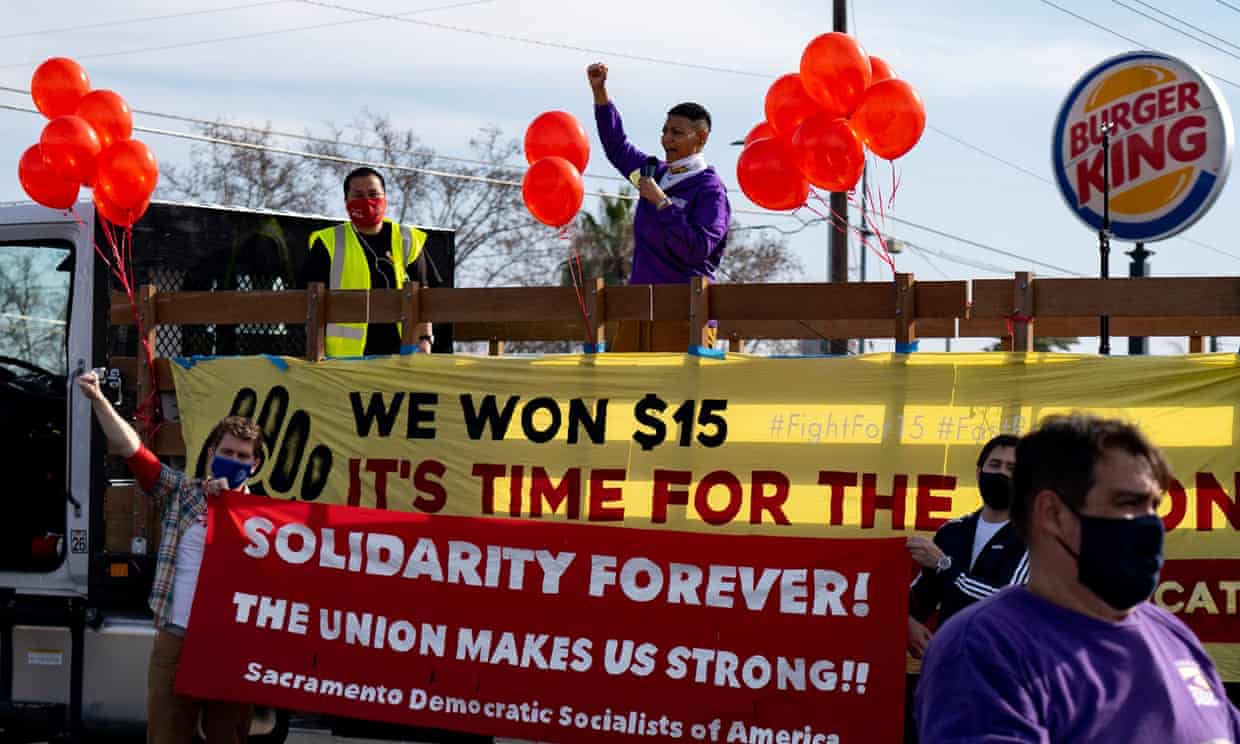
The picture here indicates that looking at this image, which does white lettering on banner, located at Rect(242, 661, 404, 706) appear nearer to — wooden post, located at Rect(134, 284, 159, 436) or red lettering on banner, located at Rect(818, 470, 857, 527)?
wooden post, located at Rect(134, 284, 159, 436)

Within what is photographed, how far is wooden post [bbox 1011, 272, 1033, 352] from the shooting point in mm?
5668

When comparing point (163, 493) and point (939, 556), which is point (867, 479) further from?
point (163, 493)

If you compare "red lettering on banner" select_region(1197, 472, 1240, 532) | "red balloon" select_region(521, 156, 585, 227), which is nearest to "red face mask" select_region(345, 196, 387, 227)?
"red balloon" select_region(521, 156, 585, 227)

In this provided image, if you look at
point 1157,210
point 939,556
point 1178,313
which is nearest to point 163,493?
point 939,556

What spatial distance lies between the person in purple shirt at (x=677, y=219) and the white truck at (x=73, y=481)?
210 centimetres

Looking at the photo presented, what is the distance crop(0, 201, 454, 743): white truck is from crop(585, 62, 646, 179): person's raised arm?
186 centimetres

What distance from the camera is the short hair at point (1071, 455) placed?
106 inches

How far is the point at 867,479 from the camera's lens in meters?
5.80

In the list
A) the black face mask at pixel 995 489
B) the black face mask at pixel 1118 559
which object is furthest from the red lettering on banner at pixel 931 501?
the black face mask at pixel 1118 559

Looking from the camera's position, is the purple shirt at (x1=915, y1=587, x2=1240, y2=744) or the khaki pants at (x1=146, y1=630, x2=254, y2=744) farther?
the khaki pants at (x1=146, y1=630, x2=254, y2=744)

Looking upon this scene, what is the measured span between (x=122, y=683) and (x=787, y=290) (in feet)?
11.0

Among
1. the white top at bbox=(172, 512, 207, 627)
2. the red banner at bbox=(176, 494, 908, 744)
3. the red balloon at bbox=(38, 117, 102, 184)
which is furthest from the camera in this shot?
the red balloon at bbox=(38, 117, 102, 184)

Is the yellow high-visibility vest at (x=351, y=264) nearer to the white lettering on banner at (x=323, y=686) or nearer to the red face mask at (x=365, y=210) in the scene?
the red face mask at (x=365, y=210)

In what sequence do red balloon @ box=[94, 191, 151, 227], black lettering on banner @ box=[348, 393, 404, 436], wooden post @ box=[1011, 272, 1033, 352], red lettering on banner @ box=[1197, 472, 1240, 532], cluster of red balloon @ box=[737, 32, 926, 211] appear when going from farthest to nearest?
red balloon @ box=[94, 191, 151, 227] < cluster of red balloon @ box=[737, 32, 926, 211] < black lettering on banner @ box=[348, 393, 404, 436] < wooden post @ box=[1011, 272, 1033, 352] < red lettering on banner @ box=[1197, 472, 1240, 532]
